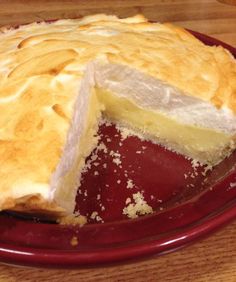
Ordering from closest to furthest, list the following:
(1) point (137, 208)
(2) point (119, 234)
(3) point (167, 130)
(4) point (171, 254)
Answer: (2) point (119, 234), (4) point (171, 254), (1) point (137, 208), (3) point (167, 130)

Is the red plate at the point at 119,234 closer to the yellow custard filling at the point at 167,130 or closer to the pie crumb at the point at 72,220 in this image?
the pie crumb at the point at 72,220

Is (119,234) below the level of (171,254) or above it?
above

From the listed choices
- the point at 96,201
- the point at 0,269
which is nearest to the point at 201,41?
the point at 96,201

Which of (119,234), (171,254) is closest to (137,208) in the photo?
(171,254)

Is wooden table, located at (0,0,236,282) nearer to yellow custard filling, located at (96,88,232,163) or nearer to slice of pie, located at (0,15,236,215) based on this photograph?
slice of pie, located at (0,15,236,215)

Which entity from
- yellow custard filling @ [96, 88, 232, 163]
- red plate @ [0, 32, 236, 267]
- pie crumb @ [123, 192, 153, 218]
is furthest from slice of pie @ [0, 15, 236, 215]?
pie crumb @ [123, 192, 153, 218]

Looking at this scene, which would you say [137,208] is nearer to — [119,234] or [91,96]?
[119,234]

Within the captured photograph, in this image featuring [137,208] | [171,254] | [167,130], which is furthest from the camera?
[167,130]

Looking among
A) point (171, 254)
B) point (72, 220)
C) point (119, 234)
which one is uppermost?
point (119, 234)
